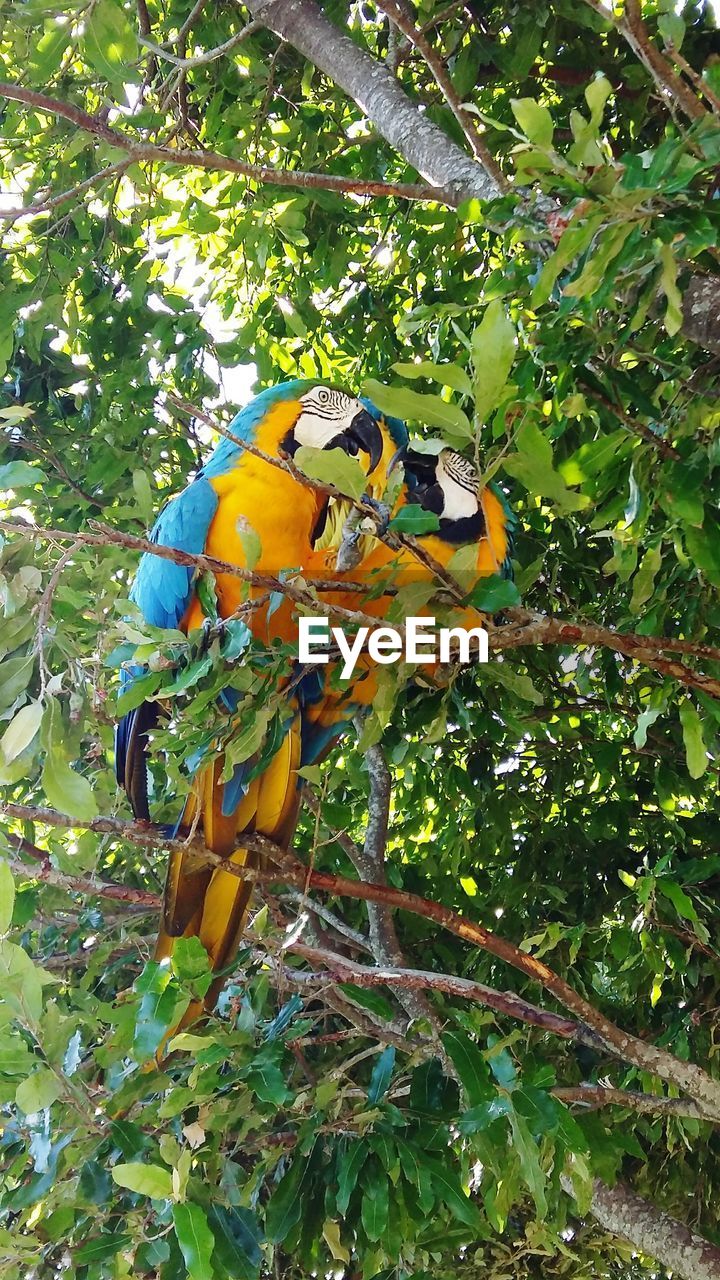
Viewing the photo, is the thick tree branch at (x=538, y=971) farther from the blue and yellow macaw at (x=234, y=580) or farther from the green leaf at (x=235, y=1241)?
the green leaf at (x=235, y=1241)

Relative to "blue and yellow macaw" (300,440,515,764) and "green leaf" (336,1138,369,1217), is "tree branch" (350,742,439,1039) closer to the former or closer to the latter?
"blue and yellow macaw" (300,440,515,764)

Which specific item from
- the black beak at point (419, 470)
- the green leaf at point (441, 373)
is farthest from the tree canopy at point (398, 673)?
the black beak at point (419, 470)

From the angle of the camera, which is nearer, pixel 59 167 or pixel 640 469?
pixel 640 469

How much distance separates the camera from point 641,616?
1240 mm

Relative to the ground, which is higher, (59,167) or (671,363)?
(59,167)

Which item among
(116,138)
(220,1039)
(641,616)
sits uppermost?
(116,138)

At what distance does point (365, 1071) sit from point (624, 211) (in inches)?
57.7


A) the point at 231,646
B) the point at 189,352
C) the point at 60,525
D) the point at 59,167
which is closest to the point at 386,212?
the point at 189,352

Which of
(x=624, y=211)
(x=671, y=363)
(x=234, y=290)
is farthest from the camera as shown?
(x=234, y=290)

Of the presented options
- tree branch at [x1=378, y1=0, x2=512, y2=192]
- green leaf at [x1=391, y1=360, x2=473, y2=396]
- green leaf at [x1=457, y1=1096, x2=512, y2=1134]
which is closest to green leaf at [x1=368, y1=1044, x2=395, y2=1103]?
green leaf at [x1=457, y1=1096, x2=512, y2=1134]

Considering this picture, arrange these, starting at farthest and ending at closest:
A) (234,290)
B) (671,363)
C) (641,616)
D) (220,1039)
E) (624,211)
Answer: (234,290), (641,616), (220,1039), (671,363), (624,211)

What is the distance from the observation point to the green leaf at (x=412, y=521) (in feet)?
3.13

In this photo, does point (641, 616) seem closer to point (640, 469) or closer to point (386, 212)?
point (640, 469)

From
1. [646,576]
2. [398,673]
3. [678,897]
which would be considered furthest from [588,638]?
[678,897]
